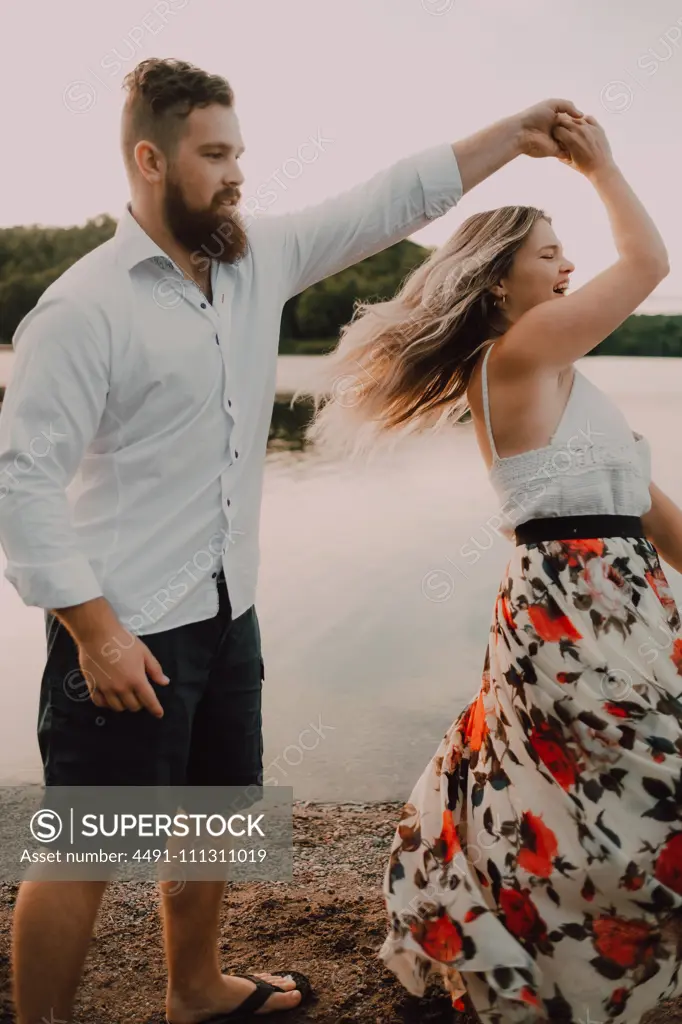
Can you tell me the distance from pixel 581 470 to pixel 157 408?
78 centimetres

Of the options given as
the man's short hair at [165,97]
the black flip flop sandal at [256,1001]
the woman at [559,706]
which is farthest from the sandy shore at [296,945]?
the man's short hair at [165,97]

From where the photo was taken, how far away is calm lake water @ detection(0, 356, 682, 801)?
4039 millimetres

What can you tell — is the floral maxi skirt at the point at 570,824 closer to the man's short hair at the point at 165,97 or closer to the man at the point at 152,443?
the man at the point at 152,443

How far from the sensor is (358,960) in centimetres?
230

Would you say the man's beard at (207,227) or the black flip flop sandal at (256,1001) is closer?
the man's beard at (207,227)

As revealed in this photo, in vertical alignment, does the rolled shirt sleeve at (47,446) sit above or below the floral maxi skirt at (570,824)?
above

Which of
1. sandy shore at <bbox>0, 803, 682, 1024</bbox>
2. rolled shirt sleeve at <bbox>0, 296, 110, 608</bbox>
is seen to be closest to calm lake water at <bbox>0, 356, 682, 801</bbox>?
sandy shore at <bbox>0, 803, 682, 1024</bbox>

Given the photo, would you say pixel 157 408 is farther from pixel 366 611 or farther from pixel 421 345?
pixel 366 611

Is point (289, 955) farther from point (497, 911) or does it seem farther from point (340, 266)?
point (340, 266)

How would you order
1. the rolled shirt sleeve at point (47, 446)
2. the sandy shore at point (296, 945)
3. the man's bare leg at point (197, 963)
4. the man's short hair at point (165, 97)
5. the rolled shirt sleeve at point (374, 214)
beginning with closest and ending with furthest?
1. the rolled shirt sleeve at point (47, 446)
2. the man's short hair at point (165, 97)
3. the rolled shirt sleeve at point (374, 214)
4. the man's bare leg at point (197, 963)
5. the sandy shore at point (296, 945)

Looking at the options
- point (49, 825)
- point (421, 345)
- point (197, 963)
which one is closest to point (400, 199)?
point (421, 345)

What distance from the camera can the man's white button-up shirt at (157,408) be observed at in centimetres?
152

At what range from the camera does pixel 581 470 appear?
5.99ft

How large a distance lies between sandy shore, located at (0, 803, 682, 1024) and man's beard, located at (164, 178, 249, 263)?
62.4 inches
